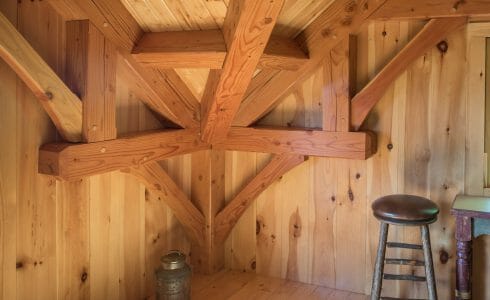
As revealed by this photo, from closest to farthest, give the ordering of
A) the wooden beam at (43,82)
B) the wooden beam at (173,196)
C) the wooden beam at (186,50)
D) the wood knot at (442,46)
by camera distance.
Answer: the wooden beam at (43,82) → the wooden beam at (186,50) → the wood knot at (442,46) → the wooden beam at (173,196)

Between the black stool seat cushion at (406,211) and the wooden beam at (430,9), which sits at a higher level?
the wooden beam at (430,9)

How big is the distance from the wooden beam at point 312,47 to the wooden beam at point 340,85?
6 cm

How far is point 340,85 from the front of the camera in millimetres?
2920

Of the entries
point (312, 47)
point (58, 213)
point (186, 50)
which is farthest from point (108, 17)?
point (312, 47)

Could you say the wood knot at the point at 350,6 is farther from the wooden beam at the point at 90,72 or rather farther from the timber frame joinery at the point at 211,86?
the wooden beam at the point at 90,72

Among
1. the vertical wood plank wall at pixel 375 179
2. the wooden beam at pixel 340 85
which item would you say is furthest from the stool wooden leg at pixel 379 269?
the wooden beam at pixel 340 85

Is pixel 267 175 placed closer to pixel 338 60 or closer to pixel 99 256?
pixel 338 60

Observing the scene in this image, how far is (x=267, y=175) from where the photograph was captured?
3.28 m

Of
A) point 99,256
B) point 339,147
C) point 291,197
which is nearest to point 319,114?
point 339,147

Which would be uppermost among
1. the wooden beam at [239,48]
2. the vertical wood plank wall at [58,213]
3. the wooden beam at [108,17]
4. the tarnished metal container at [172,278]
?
the wooden beam at [108,17]

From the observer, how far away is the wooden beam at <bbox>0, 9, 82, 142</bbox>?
197 cm

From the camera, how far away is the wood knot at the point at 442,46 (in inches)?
111

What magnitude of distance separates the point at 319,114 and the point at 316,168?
338mm

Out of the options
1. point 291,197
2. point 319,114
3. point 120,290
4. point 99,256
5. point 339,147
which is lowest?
point 120,290
